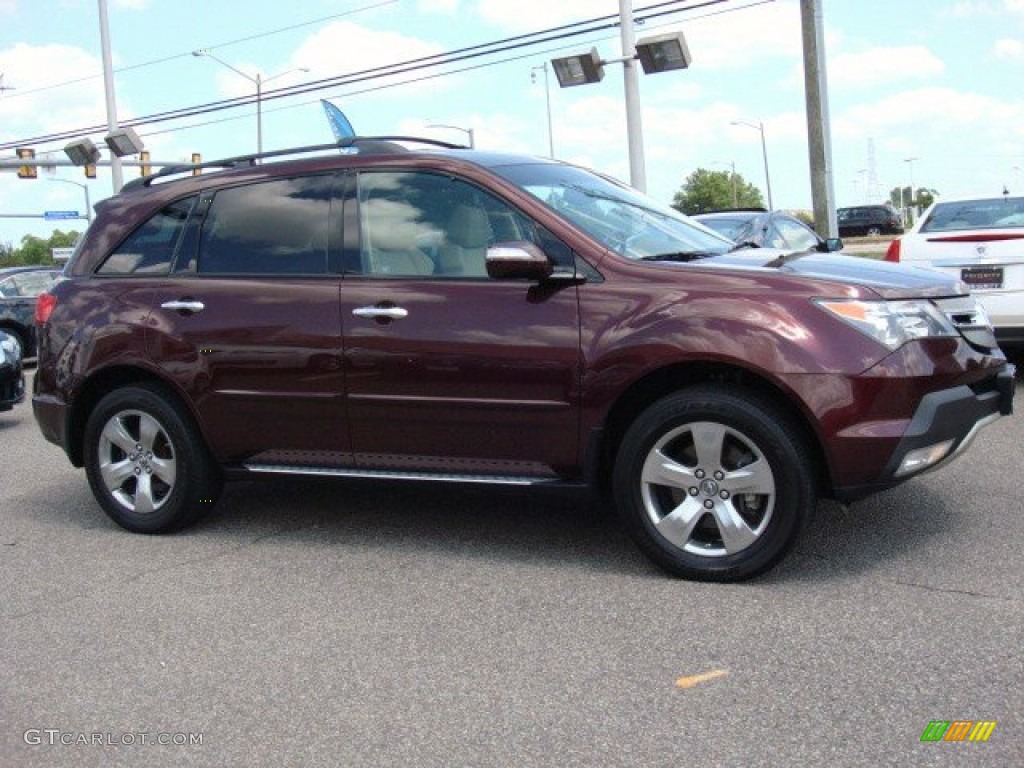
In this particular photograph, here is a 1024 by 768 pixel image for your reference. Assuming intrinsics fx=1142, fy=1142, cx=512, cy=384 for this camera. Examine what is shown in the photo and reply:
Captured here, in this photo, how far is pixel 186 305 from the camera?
5.45m

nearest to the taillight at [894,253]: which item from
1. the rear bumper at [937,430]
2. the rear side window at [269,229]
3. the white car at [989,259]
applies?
the white car at [989,259]

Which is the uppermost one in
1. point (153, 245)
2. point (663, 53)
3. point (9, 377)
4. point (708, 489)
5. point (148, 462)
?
point (663, 53)

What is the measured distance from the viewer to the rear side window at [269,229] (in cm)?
529

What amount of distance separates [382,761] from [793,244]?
8.73m

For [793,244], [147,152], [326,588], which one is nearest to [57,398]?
[326,588]

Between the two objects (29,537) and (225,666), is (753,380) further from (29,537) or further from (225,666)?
(29,537)

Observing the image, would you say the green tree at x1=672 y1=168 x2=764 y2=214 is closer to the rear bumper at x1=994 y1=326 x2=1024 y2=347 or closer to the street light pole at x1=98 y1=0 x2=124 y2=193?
the street light pole at x1=98 y1=0 x2=124 y2=193

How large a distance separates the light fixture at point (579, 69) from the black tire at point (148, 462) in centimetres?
1347

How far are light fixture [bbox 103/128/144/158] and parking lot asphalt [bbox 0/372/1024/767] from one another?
2713 centimetres

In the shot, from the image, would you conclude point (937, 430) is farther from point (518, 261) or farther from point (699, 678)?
point (518, 261)

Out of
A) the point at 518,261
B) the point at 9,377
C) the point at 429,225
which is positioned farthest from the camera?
the point at 9,377

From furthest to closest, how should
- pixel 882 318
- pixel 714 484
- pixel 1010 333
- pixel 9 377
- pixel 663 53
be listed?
pixel 663 53 → pixel 9 377 → pixel 1010 333 → pixel 714 484 → pixel 882 318

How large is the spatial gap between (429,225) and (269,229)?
86 cm

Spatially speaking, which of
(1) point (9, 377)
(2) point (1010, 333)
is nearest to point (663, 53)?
(2) point (1010, 333)
